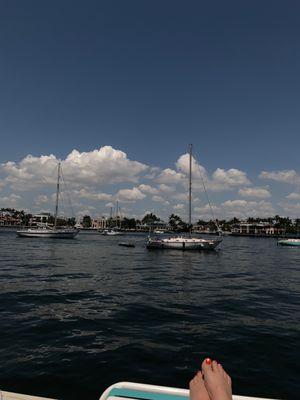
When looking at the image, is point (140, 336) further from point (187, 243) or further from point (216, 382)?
point (187, 243)

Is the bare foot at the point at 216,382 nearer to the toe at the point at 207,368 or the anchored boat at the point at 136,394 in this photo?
the toe at the point at 207,368

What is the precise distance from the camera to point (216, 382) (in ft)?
16.0

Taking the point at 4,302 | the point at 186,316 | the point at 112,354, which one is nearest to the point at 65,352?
the point at 112,354

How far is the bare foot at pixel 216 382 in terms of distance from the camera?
4.57m

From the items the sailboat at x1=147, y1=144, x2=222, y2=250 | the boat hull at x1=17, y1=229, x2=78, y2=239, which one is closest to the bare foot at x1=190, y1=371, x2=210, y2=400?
the sailboat at x1=147, y1=144, x2=222, y2=250

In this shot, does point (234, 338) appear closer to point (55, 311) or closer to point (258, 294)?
point (55, 311)

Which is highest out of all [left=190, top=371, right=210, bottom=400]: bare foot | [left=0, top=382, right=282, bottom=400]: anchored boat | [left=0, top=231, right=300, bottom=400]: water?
[left=0, top=382, right=282, bottom=400]: anchored boat

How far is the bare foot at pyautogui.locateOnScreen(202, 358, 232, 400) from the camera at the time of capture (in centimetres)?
457

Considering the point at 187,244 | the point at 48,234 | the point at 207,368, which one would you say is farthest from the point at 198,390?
the point at 48,234

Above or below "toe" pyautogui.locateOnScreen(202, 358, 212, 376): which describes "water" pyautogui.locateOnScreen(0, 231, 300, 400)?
below

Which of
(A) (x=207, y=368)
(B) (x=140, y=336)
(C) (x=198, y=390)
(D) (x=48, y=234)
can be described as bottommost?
(B) (x=140, y=336)

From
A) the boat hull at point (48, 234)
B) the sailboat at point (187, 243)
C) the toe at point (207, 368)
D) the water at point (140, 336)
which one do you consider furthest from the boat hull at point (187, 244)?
the toe at point (207, 368)

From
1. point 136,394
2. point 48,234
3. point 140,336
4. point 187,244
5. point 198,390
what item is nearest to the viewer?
point 136,394

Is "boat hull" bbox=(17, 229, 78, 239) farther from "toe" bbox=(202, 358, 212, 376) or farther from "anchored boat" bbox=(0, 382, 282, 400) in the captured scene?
"anchored boat" bbox=(0, 382, 282, 400)
